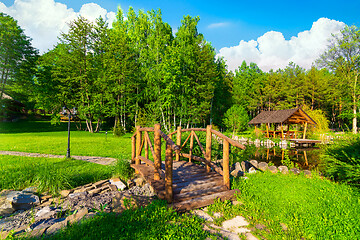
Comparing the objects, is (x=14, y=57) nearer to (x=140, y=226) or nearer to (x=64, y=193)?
(x=64, y=193)

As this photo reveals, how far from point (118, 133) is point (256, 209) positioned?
15.7 m

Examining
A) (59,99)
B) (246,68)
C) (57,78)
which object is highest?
(246,68)

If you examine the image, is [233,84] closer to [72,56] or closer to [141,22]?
[141,22]

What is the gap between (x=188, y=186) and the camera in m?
4.46

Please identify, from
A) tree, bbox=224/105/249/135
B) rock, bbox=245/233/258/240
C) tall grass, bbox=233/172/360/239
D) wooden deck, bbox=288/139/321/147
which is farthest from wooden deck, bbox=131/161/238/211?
tree, bbox=224/105/249/135

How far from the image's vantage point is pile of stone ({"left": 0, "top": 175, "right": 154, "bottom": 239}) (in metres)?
3.09

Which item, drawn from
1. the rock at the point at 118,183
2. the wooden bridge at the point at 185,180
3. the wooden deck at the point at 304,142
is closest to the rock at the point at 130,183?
the rock at the point at 118,183

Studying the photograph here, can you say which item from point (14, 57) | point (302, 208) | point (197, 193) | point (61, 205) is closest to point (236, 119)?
point (302, 208)

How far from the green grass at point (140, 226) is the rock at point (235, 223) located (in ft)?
1.71

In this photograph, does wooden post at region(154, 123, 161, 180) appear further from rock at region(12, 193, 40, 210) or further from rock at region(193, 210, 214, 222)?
rock at region(12, 193, 40, 210)

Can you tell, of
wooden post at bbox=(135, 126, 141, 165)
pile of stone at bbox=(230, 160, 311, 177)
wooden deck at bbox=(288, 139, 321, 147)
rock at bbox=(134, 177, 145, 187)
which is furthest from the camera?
wooden deck at bbox=(288, 139, 321, 147)

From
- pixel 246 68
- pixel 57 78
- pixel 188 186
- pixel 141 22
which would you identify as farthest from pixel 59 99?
pixel 246 68

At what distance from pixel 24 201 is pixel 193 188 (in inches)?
A: 180

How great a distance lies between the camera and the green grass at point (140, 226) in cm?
259
